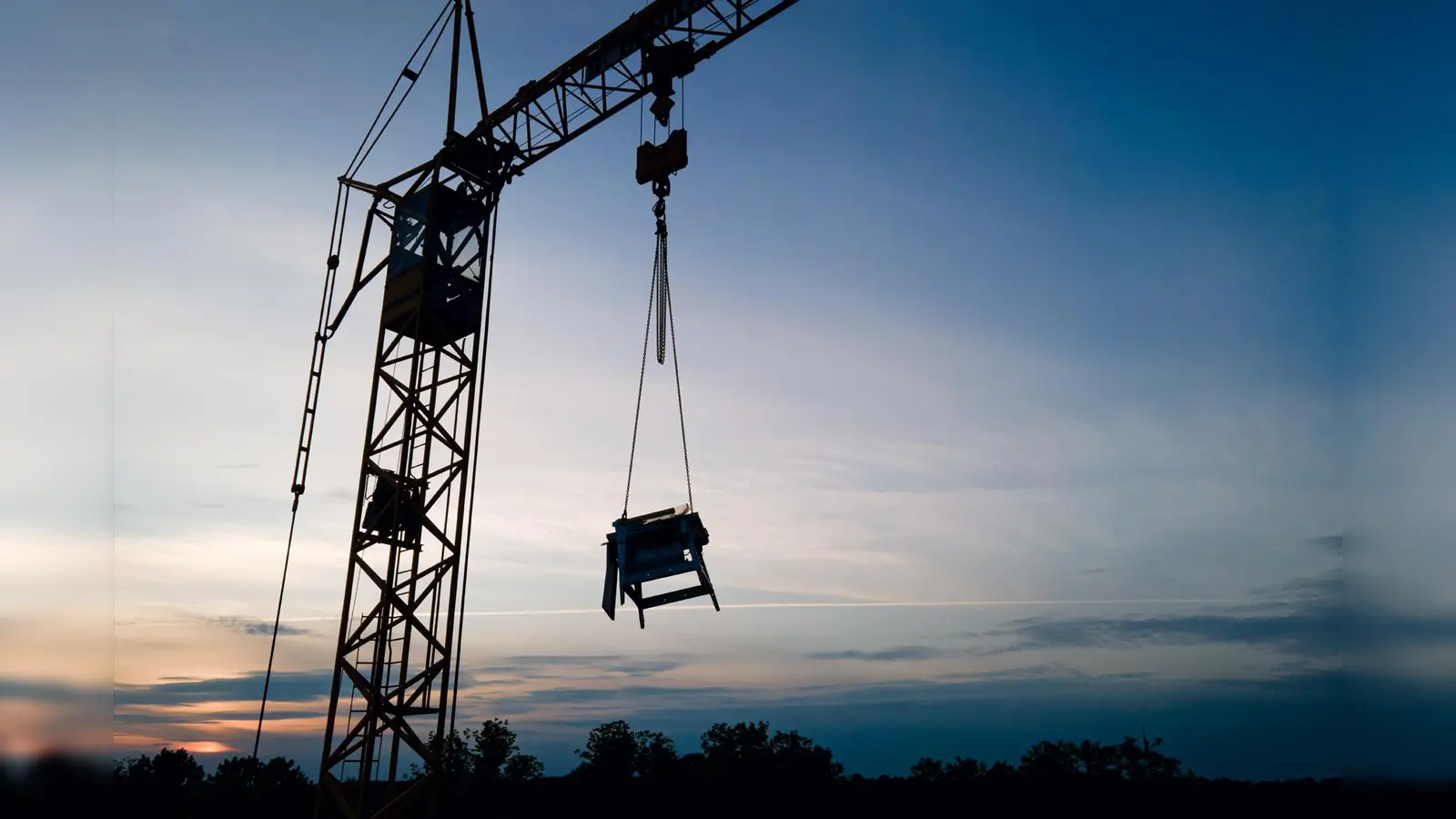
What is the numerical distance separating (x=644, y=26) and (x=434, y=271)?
7.10 meters

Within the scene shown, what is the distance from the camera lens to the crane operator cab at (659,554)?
46.2ft

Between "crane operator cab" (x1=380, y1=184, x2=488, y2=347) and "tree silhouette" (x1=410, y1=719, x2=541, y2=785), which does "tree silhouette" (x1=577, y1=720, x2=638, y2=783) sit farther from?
"crane operator cab" (x1=380, y1=184, x2=488, y2=347)

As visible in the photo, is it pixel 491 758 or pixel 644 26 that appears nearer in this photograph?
pixel 644 26

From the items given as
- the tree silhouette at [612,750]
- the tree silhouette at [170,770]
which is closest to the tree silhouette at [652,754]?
the tree silhouette at [612,750]

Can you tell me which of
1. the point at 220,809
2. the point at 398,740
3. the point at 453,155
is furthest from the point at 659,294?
the point at 220,809

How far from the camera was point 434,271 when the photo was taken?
60.6 ft

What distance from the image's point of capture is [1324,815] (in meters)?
32.5

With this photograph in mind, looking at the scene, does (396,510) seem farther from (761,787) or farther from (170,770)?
(170,770)

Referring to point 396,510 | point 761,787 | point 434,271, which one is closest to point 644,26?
point 434,271

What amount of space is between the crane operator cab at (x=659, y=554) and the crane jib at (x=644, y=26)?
36.0 ft

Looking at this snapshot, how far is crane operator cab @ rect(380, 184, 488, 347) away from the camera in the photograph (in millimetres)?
18344

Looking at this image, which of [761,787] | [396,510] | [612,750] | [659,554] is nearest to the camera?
[659,554]

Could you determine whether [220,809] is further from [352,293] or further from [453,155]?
[453,155]

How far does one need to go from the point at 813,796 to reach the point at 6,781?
50442mm
